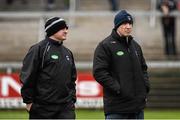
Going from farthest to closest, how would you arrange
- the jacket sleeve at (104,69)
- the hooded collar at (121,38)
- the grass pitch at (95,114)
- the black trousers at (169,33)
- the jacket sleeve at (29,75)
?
1. the black trousers at (169,33)
2. the grass pitch at (95,114)
3. the hooded collar at (121,38)
4. the jacket sleeve at (104,69)
5. the jacket sleeve at (29,75)

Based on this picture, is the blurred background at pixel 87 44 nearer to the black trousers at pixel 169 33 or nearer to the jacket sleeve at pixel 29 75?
the black trousers at pixel 169 33

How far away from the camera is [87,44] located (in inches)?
731

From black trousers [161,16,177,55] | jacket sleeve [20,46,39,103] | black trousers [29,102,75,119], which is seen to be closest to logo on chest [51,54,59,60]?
jacket sleeve [20,46,39,103]

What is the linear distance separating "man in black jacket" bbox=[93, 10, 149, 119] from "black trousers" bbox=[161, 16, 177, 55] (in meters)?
9.00

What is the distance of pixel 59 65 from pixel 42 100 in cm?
45

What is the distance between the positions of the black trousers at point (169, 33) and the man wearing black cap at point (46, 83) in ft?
31.8

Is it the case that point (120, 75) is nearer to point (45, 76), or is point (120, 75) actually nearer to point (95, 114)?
point (45, 76)

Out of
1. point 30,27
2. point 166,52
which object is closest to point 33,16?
point 30,27

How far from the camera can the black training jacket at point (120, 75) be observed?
8.73 metres

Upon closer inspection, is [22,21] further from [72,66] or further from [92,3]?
[72,66]

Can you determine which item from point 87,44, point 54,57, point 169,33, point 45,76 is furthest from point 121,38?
point 87,44

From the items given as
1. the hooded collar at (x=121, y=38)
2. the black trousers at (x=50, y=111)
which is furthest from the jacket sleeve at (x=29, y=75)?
the hooded collar at (x=121, y=38)

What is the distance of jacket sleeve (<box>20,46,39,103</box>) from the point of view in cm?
823

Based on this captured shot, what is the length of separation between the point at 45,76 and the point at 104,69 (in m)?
0.85
